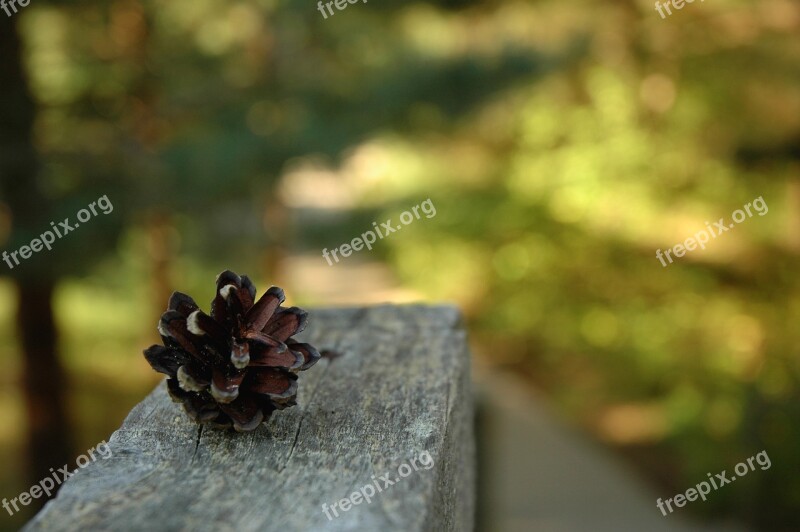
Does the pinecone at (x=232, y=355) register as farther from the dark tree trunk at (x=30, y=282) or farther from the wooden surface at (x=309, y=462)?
the dark tree trunk at (x=30, y=282)

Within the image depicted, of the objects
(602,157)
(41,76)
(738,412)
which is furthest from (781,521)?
(41,76)

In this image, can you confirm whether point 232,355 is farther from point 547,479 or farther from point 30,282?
point 547,479

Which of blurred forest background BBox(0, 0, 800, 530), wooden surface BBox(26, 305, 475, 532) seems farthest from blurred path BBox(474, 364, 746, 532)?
wooden surface BBox(26, 305, 475, 532)

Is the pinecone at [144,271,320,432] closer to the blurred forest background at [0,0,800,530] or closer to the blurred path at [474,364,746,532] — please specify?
the blurred path at [474,364,746,532]

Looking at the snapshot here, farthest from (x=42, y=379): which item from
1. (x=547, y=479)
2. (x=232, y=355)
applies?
(x=232, y=355)

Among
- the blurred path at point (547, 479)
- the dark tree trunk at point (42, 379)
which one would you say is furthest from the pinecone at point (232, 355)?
the dark tree trunk at point (42, 379)

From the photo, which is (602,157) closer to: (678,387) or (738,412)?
(678,387)
